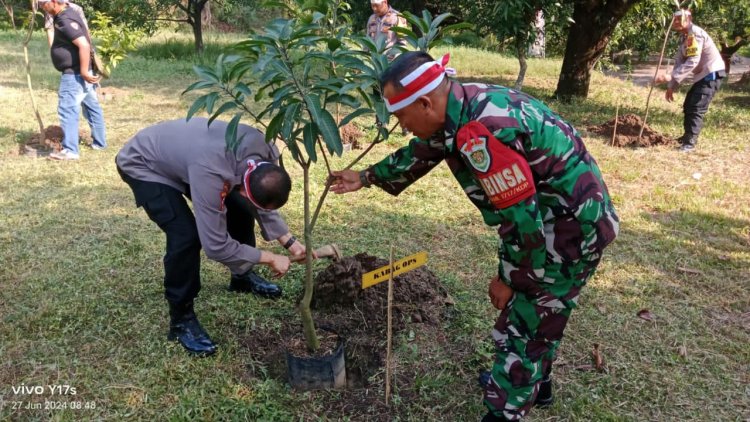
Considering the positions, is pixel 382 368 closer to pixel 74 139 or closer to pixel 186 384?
pixel 186 384

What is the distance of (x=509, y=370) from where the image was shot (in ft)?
7.07

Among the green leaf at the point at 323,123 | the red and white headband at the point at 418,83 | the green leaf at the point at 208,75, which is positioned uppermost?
the red and white headband at the point at 418,83

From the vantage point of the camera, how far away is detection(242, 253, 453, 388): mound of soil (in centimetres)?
279

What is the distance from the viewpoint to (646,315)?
128 inches

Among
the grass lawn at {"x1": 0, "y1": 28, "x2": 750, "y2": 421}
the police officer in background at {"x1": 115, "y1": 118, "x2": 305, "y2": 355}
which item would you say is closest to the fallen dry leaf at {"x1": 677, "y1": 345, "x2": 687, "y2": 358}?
the grass lawn at {"x1": 0, "y1": 28, "x2": 750, "y2": 421}

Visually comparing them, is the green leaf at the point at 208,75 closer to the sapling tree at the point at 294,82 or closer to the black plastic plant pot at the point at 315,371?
the sapling tree at the point at 294,82

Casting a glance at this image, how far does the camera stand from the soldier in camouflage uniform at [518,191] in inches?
68.4

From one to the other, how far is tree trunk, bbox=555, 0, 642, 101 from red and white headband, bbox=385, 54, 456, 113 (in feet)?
22.4

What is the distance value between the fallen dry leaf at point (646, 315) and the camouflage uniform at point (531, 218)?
4.06 feet

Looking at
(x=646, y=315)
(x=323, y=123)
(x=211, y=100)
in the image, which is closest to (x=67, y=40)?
(x=211, y=100)

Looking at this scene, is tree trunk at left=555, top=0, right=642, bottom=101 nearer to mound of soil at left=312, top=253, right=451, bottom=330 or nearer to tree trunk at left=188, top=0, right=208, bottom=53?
mound of soil at left=312, top=253, right=451, bottom=330

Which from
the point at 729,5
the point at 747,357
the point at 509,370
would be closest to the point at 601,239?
the point at 509,370

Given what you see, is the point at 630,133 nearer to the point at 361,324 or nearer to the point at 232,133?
the point at 361,324

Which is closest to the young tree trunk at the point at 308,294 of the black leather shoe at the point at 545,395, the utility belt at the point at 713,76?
the black leather shoe at the point at 545,395
